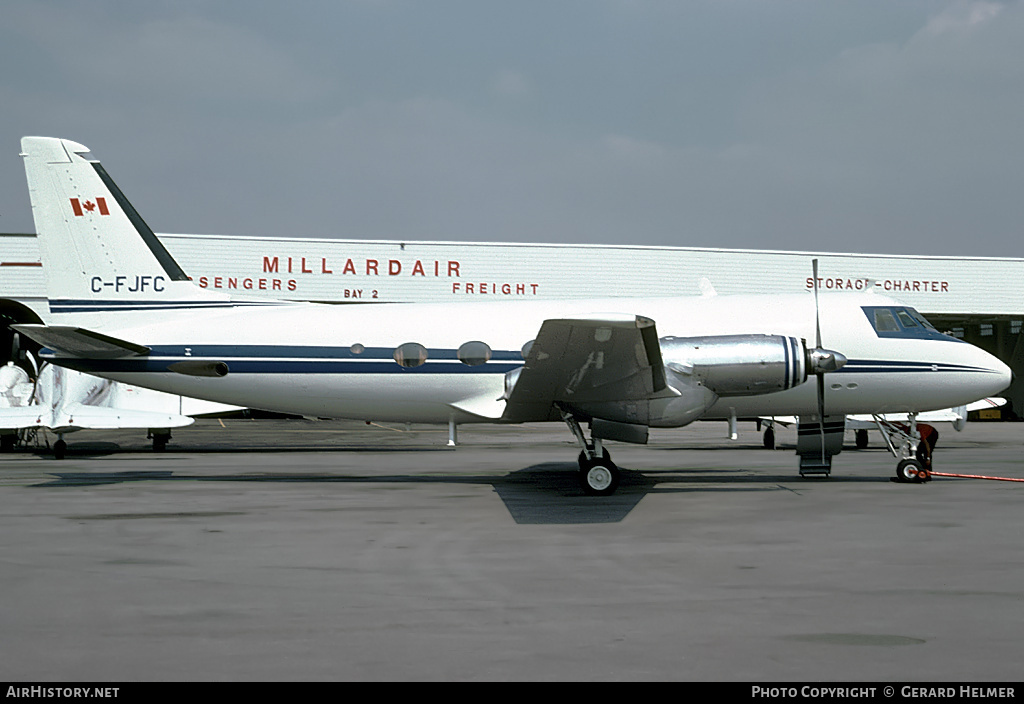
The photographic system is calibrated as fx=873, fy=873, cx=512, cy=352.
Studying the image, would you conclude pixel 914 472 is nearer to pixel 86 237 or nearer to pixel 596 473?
pixel 596 473

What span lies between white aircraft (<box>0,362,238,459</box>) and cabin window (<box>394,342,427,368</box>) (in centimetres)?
987

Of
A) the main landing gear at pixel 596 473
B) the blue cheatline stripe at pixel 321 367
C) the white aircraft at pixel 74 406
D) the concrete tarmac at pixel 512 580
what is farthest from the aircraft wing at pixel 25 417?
the main landing gear at pixel 596 473

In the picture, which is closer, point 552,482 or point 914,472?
point 914,472

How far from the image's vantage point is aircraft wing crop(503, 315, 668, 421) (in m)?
12.6

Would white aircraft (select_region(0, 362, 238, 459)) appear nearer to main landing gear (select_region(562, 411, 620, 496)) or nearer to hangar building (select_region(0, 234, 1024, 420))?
main landing gear (select_region(562, 411, 620, 496))

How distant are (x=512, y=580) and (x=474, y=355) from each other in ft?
28.7

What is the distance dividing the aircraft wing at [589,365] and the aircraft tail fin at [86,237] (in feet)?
25.8

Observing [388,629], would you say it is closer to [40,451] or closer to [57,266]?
[57,266]

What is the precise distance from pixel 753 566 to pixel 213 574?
5.31m

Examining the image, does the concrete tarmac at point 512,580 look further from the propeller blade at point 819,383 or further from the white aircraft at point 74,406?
→ the white aircraft at point 74,406

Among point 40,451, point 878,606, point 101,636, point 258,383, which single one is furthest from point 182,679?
point 40,451

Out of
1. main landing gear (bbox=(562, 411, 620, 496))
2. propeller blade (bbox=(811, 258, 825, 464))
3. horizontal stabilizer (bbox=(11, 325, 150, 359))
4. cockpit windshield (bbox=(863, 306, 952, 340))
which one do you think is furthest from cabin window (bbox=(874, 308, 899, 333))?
horizontal stabilizer (bbox=(11, 325, 150, 359))

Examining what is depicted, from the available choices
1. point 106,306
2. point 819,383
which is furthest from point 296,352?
point 819,383

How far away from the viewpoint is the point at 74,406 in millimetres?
24531
